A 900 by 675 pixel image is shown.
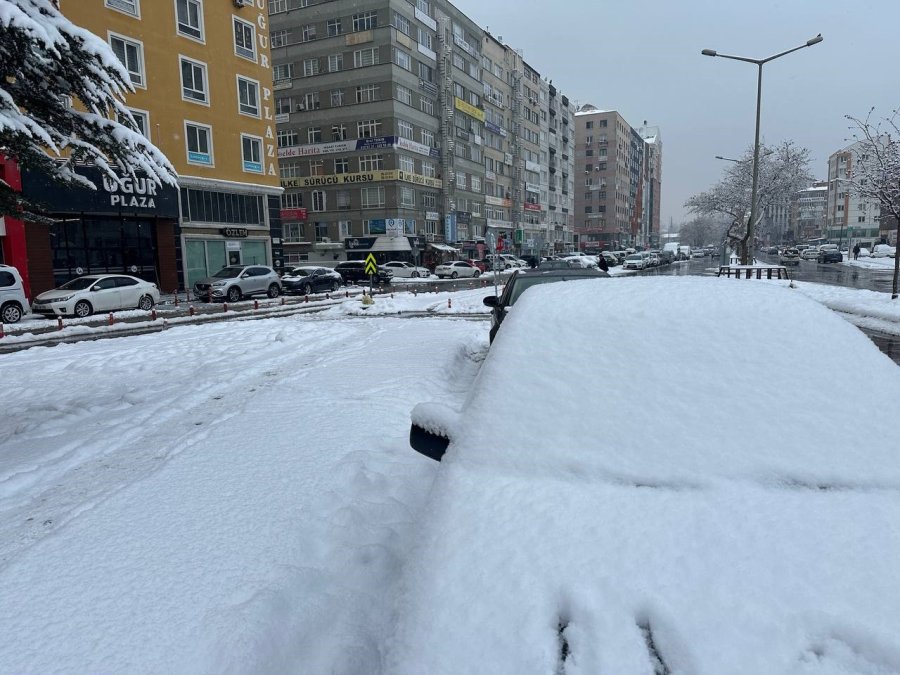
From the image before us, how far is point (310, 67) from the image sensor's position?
5109 centimetres

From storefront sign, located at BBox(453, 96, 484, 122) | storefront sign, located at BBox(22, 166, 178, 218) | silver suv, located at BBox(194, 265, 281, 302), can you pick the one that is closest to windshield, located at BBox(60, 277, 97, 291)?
storefront sign, located at BBox(22, 166, 178, 218)

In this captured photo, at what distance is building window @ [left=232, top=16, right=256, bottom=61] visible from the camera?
107 ft

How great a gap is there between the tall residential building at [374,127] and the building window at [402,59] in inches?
6.7

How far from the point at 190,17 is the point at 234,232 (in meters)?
11.1

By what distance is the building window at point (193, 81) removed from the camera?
96.7ft

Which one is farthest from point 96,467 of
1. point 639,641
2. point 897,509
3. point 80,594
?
point 897,509

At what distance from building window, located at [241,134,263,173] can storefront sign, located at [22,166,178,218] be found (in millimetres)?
5568

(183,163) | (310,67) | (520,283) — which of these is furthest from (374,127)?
(520,283)

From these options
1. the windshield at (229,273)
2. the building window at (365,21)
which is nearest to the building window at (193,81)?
the windshield at (229,273)

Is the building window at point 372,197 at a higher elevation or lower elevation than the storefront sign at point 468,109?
lower

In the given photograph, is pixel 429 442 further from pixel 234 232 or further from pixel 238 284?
pixel 234 232

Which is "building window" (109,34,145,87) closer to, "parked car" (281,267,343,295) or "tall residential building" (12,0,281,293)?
"tall residential building" (12,0,281,293)

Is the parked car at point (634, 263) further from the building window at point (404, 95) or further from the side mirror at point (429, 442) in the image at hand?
the side mirror at point (429, 442)

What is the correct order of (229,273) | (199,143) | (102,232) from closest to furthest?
1. (229,273)
2. (102,232)
3. (199,143)
